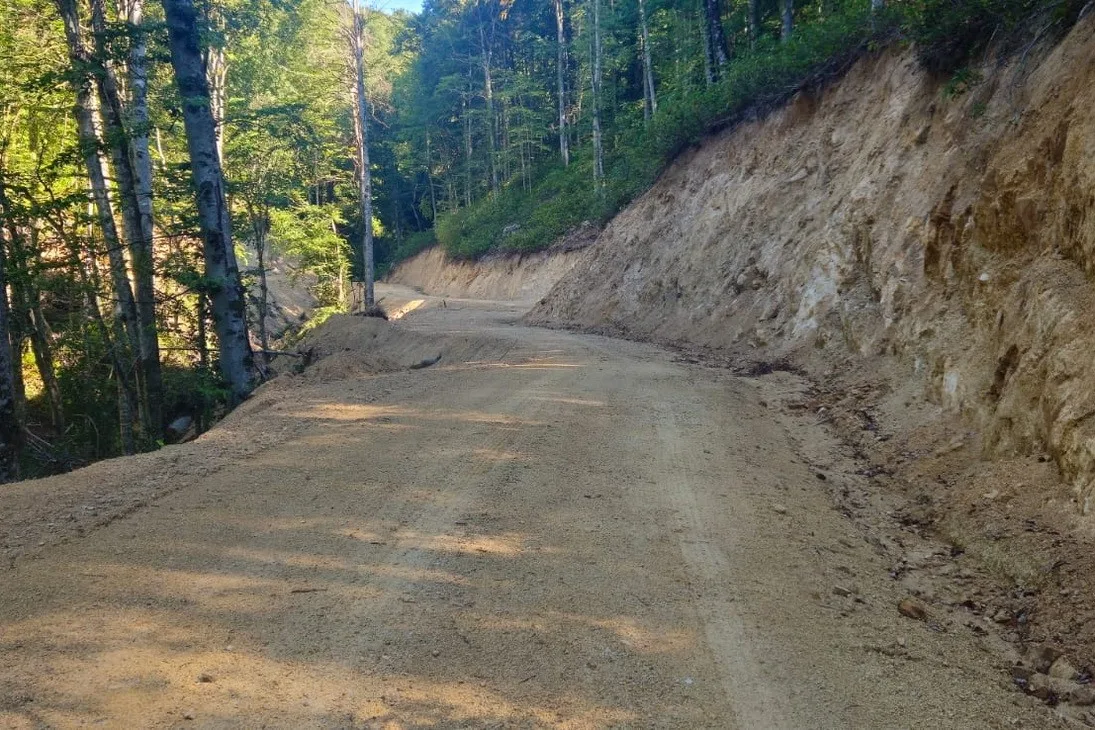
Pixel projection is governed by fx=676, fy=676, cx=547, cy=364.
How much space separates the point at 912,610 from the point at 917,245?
572 centimetres

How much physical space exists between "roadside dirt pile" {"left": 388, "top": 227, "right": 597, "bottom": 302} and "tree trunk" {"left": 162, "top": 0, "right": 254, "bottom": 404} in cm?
1574

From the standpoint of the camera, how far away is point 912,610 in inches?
150

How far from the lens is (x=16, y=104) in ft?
41.7

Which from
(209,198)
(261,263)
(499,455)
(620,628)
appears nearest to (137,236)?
(209,198)

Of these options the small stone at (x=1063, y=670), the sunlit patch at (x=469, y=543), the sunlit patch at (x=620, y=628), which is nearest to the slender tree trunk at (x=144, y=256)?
the sunlit patch at (x=469, y=543)

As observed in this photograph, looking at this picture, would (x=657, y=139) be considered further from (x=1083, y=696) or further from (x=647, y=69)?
(x=1083, y=696)

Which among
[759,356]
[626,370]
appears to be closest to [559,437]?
[626,370]

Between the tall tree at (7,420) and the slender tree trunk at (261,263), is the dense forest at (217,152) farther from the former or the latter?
the slender tree trunk at (261,263)

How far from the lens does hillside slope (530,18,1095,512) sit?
5.01 m

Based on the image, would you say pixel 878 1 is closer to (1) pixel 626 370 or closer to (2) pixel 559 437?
(1) pixel 626 370

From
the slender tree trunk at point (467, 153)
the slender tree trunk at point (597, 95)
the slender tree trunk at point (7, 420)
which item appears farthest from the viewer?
the slender tree trunk at point (467, 153)

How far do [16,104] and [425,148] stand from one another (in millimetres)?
41449

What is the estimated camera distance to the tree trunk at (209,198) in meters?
9.28

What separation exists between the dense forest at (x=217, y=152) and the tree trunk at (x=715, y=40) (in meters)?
0.08
